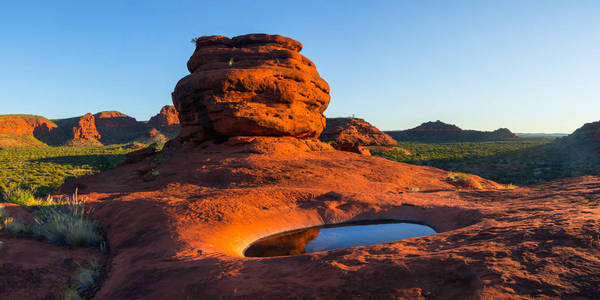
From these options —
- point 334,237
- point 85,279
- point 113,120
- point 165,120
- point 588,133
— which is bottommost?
point 334,237

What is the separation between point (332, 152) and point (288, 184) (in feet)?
26.5

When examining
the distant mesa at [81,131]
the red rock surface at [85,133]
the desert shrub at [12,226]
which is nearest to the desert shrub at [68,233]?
the desert shrub at [12,226]

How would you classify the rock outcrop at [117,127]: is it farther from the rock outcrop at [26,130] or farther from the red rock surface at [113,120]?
the rock outcrop at [26,130]

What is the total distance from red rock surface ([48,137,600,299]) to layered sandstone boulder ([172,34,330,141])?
27.3ft

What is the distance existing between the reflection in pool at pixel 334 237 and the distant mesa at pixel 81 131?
77.1 metres

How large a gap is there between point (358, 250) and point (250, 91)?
50.6ft

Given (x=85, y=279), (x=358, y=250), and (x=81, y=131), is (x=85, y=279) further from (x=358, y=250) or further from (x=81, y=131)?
(x=81, y=131)

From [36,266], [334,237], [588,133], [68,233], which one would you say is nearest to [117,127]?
[68,233]

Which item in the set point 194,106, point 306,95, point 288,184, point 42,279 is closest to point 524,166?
point 306,95

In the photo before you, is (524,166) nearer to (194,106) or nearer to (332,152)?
(332,152)

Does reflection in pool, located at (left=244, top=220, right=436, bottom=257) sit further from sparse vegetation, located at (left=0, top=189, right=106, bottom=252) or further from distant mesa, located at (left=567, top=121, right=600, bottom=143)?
distant mesa, located at (left=567, top=121, right=600, bottom=143)

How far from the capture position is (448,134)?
3428 inches

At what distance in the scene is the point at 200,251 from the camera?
493cm

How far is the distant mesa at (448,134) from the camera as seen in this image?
83062 millimetres
